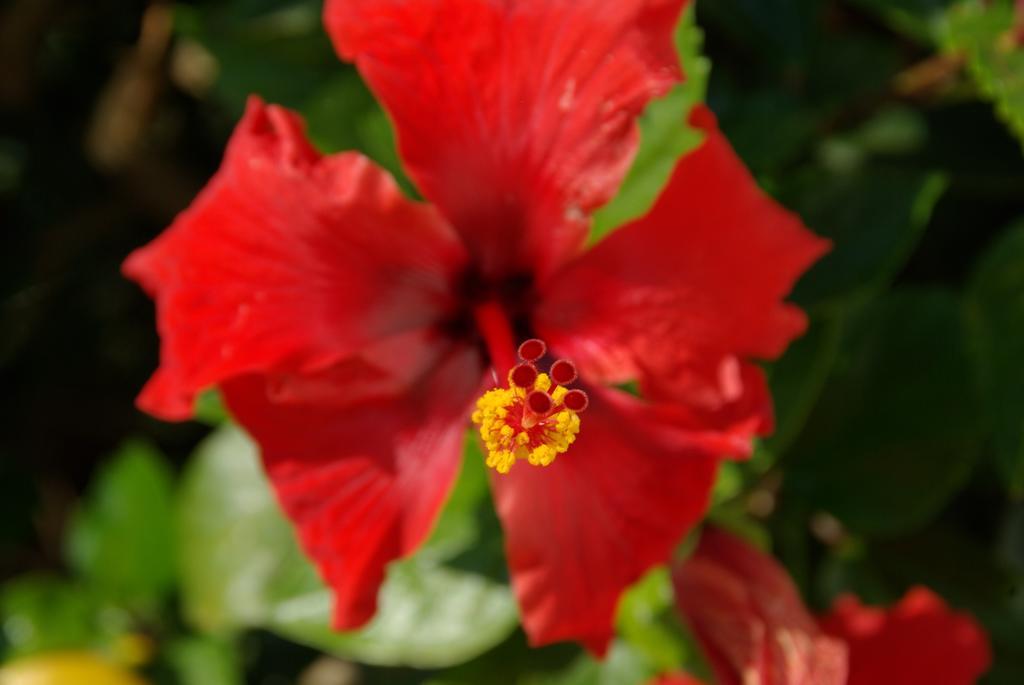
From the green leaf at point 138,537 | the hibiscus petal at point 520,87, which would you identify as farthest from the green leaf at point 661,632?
the green leaf at point 138,537

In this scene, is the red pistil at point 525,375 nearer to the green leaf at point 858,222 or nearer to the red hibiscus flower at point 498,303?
the red hibiscus flower at point 498,303

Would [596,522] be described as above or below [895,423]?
above

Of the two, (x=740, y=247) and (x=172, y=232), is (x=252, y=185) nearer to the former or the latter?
(x=172, y=232)

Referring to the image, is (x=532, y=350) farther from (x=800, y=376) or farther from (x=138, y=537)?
(x=138, y=537)

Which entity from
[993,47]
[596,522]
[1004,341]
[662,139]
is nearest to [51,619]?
[596,522]

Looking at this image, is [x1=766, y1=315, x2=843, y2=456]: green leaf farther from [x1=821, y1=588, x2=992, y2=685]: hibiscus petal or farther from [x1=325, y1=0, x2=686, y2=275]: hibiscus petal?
[x1=325, y1=0, x2=686, y2=275]: hibiscus petal

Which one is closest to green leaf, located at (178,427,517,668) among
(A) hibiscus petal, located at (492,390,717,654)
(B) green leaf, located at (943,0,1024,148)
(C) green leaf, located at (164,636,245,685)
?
(C) green leaf, located at (164,636,245,685)
